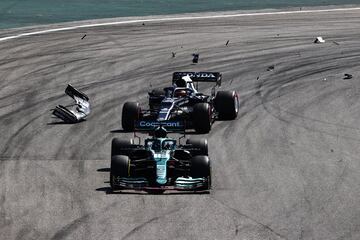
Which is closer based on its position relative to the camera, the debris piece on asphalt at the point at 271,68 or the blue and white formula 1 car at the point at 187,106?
the blue and white formula 1 car at the point at 187,106

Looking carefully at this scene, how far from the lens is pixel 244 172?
2270cm

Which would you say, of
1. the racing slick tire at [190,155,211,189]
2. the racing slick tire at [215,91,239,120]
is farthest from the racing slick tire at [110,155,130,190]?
the racing slick tire at [215,91,239,120]

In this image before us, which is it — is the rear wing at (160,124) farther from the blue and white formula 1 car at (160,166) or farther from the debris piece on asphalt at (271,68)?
the debris piece on asphalt at (271,68)

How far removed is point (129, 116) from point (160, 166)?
21.3 ft

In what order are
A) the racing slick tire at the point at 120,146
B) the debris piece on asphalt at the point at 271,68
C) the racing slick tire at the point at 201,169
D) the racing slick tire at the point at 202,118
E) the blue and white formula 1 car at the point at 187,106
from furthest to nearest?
1. the debris piece on asphalt at the point at 271,68
2. the blue and white formula 1 car at the point at 187,106
3. the racing slick tire at the point at 202,118
4. the racing slick tire at the point at 120,146
5. the racing slick tire at the point at 201,169

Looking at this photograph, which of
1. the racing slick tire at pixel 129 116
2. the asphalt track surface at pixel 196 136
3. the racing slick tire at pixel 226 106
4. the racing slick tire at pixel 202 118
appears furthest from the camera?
the racing slick tire at pixel 226 106

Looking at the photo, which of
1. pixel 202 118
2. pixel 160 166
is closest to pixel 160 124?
pixel 202 118

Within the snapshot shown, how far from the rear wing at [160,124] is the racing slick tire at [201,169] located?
5.49 metres

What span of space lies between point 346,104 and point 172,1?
53.2 metres

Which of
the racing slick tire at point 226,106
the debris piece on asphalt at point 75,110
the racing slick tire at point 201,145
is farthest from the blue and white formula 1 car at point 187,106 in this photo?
the racing slick tire at point 201,145

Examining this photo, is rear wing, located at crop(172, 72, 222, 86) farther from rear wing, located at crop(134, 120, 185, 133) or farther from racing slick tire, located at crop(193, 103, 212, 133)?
rear wing, located at crop(134, 120, 185, 133)

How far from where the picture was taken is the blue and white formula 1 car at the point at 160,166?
68.3ft

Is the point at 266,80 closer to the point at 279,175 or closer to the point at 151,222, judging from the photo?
the point at 279,175

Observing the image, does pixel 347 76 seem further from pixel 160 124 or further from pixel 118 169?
pixel 118 169
